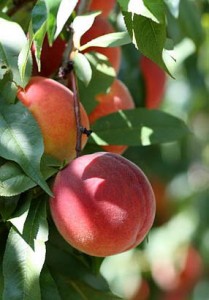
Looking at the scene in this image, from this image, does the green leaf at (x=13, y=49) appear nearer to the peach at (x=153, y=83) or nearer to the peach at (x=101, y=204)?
the peach at (x=101, y=204)

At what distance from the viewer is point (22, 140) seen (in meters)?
0.97

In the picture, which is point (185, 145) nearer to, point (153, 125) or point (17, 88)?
point (153, 125)

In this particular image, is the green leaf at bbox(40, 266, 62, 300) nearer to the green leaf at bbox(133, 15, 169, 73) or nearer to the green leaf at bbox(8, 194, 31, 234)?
the green leaf at bbox(8, 194, 31, 234)

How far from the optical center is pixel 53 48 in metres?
1.18

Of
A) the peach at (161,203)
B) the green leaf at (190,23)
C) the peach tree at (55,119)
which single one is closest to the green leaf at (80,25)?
the peach tree at (55,119)

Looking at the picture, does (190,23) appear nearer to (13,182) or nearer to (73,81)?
(73,81)

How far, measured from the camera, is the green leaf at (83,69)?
1.09 metres

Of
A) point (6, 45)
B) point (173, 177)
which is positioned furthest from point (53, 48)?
point (173, 177)

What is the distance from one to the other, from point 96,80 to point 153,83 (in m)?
0.40

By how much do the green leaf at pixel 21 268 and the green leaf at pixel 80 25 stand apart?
0.28 metres

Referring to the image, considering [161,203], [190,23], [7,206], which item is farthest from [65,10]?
[161,203]

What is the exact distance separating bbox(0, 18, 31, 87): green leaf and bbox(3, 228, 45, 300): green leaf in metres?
0.20

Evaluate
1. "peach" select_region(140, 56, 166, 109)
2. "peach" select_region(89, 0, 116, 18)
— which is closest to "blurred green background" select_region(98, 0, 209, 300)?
"peach" select_region(140, 56, 166, 109)

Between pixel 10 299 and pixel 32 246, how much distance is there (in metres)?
0.07
